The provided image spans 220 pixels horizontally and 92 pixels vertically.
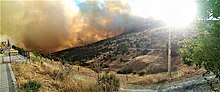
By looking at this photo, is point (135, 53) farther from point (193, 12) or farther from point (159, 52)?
point (193, 12)

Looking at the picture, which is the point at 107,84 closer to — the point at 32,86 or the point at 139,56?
the point at 32,86

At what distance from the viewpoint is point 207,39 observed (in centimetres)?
1016

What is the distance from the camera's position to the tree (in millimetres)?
9672

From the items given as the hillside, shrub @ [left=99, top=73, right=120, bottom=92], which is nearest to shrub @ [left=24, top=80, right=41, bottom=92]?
→ shrub @ [left=99, top=73, right=120, bottom=92]

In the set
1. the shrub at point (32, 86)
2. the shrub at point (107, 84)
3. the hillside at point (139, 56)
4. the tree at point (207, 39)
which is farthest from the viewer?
the hillside at point (139, 56)

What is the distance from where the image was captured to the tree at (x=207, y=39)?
967cm

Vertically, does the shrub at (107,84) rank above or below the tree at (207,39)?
below

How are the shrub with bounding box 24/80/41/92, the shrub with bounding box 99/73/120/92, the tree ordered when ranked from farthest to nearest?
the shrub with bounding box 99/73/120/92, the shrub with bounding box 24/80/41/92, the tree

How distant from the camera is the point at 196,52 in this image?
1059 cm

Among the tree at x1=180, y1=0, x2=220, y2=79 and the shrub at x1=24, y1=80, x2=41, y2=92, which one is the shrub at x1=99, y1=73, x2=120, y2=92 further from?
the tree at x1=180, y1=0, x2=220, y2=79

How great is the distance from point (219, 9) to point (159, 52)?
189 feet

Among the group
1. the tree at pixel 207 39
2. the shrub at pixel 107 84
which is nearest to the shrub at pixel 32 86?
the shrub at pixel 107 84

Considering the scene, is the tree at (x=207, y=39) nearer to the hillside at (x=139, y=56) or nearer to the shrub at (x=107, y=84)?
the shrub at (x=107, y=84)

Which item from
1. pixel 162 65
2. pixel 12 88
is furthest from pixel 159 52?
pixel 12 88
